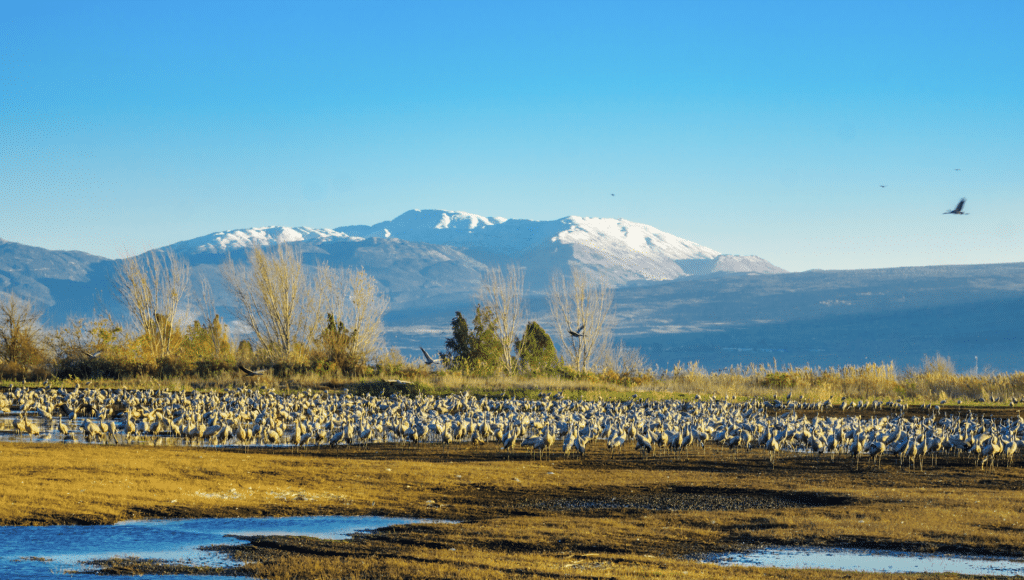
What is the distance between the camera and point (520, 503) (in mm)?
13531

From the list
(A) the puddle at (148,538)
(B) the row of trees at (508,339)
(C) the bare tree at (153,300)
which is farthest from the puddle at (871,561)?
(C) the bare tree at (153,300)

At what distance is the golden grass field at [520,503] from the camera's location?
912cm

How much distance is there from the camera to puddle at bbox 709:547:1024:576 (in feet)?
29.6

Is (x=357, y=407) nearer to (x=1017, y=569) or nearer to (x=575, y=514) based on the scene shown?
(x=575, y=514)

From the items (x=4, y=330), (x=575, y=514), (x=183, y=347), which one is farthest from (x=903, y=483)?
(x=4, y=330)

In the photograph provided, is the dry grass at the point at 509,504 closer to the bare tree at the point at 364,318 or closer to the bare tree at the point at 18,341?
the bare tree at the point at 364,318

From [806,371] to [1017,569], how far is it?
105ft

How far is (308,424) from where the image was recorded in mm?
21688

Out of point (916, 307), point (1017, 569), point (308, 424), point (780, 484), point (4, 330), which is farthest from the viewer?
point (916, 307)

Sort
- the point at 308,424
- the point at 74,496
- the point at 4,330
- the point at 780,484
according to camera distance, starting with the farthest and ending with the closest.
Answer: the point at 4,330 < the point at 308,424 < the point at 780,484 < the point at 74,496

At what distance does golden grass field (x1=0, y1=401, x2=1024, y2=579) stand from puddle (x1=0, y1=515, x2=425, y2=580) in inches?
15.3

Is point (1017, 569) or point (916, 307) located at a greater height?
point (916, 307)

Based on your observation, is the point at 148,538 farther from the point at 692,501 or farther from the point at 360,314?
the point at 360,314

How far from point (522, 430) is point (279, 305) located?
2429cm
